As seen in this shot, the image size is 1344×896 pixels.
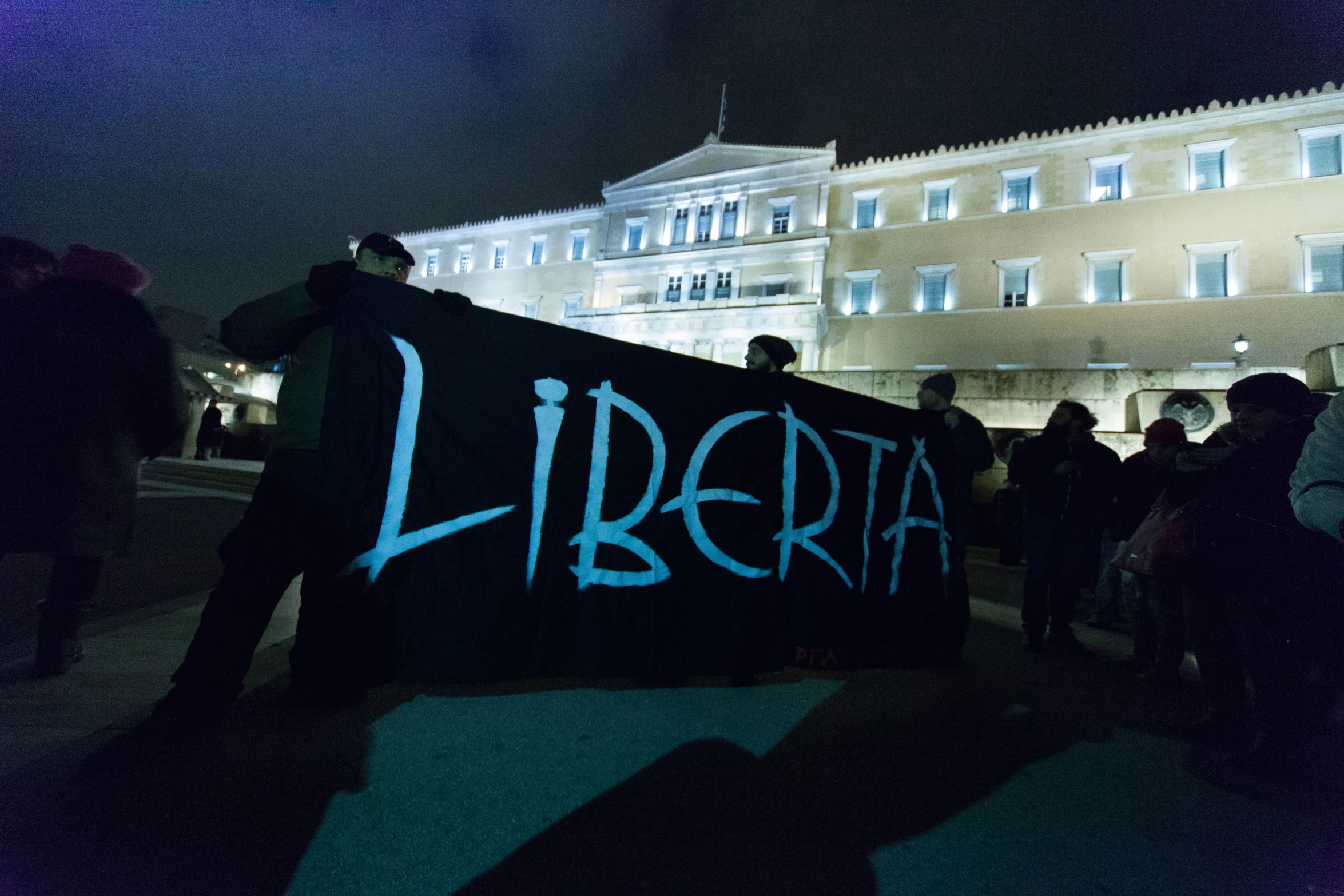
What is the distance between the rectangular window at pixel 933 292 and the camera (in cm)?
2100

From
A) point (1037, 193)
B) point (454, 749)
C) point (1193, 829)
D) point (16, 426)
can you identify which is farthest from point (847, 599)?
point (1037, 193)

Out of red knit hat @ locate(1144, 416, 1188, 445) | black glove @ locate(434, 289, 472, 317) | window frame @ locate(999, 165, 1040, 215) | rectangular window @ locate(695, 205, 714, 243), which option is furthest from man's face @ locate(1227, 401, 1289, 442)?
rectangular window @ locate(695, 205, 714, 243)

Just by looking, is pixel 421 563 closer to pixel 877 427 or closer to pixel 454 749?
pixel 454 749

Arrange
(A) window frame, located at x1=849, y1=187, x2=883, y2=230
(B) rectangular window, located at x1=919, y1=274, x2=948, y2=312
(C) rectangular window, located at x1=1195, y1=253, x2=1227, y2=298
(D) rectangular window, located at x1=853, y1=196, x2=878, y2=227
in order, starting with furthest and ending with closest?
(D) rectangular window, located at x1=853, y1=196, x2=878, y2=227
(A) window frame, located at x1=849, y1=187, x2=883, y2=230
(B) rectangular window, located at x1=919, y1=274, x2=948, y2=312
(C) rectangular window, located at x1=1195, y1=253, x2=1227, y2=298

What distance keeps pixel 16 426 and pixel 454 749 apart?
6.87 ft

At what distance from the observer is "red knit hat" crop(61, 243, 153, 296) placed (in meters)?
2.22

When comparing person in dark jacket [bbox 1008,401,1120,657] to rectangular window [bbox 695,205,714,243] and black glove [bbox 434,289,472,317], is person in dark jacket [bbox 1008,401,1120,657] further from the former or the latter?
rectangular window [bbox 695,205,714,243]

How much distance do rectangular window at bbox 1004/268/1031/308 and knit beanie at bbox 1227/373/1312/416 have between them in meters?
20.9

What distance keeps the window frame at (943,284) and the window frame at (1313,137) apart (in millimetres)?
10160

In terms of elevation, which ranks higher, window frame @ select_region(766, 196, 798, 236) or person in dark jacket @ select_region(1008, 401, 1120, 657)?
window frame @ select_region(766, 196, 798, 236)

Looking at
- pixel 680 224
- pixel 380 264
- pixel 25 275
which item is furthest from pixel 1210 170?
pixel 25 275

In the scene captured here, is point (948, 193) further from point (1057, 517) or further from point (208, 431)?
point (208, 431)

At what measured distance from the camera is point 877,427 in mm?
3174

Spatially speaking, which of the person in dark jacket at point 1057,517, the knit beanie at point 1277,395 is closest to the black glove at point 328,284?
the knit beanie at point 1277,395
